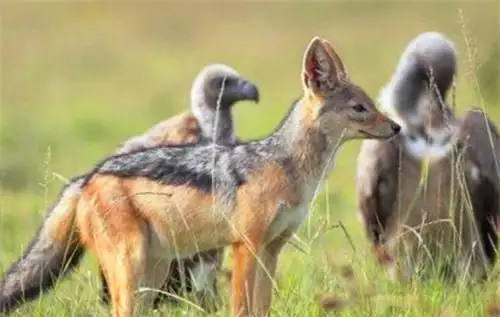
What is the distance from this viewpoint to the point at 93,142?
26062mm

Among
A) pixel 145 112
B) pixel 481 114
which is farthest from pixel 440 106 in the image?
pixel 145 112

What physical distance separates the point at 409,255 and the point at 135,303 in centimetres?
180

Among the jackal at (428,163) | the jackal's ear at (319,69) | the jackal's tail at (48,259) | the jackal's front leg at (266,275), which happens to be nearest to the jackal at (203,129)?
the jackal's front leg at (266,275)

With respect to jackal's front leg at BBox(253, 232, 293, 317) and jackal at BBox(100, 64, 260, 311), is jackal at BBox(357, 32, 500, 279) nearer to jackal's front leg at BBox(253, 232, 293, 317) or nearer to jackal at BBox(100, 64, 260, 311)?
jackal at BBox(100, 64, 260, 311)

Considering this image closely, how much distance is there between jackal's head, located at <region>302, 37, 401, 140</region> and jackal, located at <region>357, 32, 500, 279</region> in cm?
195

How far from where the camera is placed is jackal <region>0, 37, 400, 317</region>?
8.95 meters

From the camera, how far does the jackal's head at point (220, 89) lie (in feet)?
36.8

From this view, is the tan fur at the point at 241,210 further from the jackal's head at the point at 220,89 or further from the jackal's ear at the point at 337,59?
the jackal's head at the point at 220,89

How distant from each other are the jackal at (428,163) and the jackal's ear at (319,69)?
6.65 ft

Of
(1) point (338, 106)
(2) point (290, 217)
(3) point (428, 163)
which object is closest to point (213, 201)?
(2) point (290, 217)

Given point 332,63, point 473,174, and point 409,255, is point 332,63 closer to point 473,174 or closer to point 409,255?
point 409,255

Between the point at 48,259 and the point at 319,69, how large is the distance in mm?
1657

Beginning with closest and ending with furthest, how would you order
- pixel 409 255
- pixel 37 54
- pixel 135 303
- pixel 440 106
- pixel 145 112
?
1. pixel 135 303
2. pixel 409 255
3. pixel 440 106
4. pixel 145 112
5. pixel 37 54

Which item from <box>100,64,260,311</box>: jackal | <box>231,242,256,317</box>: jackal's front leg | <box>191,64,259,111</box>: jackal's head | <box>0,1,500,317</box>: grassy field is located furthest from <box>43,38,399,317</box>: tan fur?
<box>191,64,259,111</box>: jackal's head
